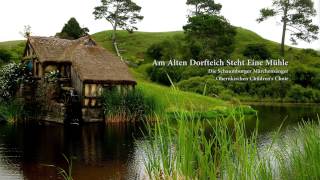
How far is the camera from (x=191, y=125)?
711 cm

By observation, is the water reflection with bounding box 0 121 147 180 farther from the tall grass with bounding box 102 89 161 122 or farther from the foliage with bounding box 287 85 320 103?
the foliage with bounding box 287 85 320 103

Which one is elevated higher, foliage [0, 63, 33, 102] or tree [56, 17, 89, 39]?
tree [56, 17, 89, 39]

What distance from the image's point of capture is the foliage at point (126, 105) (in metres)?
30.3

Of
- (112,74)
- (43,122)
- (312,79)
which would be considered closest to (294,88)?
(312,79)

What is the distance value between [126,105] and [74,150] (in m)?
11.0

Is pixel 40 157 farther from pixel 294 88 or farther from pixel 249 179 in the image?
pixel 294 88

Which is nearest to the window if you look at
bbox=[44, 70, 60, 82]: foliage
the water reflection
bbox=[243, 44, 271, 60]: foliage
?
bbox=[44, 70, 60, 82]: foliage

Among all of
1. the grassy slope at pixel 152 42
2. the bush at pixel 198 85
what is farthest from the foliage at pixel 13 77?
the grassy slope at pixel 152 42

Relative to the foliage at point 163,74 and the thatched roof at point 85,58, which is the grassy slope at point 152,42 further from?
the thatched roof at point 85,58

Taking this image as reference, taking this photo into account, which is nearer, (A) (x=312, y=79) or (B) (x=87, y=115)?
(B) (x=87, y=115)

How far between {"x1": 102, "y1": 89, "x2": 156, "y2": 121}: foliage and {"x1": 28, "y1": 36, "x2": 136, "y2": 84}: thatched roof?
167 cm

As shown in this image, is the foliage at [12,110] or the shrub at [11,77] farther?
the shrub at [11,77]

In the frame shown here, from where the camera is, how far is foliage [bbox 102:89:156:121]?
99.6 ft

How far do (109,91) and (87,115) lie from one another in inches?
80.6
